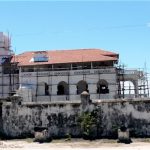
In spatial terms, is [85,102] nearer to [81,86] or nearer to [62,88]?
[81,86]

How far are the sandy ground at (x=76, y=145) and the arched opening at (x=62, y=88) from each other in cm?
1658

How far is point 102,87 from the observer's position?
48.8 m

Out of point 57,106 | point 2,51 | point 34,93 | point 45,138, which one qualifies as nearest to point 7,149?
point 45,138

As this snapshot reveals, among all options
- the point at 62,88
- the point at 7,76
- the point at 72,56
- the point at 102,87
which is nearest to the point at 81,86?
the point at 62,88

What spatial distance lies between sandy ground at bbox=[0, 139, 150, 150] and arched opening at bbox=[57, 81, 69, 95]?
1658 cm

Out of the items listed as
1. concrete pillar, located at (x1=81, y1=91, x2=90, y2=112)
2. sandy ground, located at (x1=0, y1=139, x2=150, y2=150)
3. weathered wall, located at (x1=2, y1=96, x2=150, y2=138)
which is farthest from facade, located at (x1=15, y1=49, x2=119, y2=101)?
sandy ground, located at (x1=0, y1=139, x2=150, y2=150)

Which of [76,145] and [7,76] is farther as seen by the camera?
[7,76]

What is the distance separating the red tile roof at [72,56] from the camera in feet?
161

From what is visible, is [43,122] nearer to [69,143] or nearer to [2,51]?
[69,143]

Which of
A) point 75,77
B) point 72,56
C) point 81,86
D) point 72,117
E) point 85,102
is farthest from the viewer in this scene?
point 72,56

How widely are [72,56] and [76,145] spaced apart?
68.4 ft

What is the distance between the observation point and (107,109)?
33750 millimetres

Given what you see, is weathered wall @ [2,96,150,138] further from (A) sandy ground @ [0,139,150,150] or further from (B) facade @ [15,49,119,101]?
(B) facade @ [15,49,119,101]

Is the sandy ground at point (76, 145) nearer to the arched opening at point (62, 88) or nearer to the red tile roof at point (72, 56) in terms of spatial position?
the arched opening at point (62, 88)
